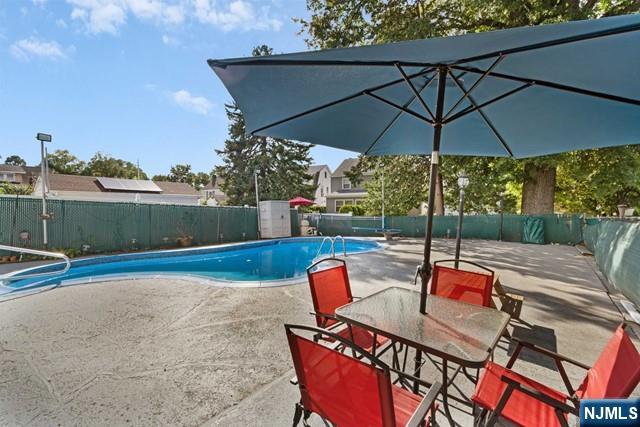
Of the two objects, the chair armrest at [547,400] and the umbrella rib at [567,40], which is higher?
the umbrella rib at [567,40]

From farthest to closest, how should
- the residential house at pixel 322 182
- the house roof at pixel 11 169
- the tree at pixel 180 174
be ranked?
the tree at pixel 180 174
the house roof at pixel 11 169
the residential house at pixel 322 182

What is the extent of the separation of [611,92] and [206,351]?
4007 millimetres

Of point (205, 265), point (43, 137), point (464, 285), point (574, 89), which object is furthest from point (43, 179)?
point (574, 89)

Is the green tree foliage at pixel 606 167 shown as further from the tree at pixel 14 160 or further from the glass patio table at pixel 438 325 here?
the tree at pixel 14 160

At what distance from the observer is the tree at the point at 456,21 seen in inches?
337

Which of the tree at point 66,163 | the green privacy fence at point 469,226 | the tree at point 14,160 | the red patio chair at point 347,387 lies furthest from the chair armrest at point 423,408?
the tree at point 14,160

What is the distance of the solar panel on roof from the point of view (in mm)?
22203

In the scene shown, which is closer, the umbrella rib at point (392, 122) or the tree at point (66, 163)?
the umbrella rib at point (392, 122)

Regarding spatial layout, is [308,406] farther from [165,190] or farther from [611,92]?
[165,190]

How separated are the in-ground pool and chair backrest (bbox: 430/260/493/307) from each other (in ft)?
10.2

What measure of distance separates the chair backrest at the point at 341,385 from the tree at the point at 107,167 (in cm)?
4437

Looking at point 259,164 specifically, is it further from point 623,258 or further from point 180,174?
point 180,174

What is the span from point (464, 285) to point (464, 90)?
1779 mm

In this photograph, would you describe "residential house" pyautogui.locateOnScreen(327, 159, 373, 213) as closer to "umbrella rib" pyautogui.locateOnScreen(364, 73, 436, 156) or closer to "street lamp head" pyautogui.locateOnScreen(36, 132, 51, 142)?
"street lamp head" pyautogui.locateOnScreen(36, 132, 51, 142)
